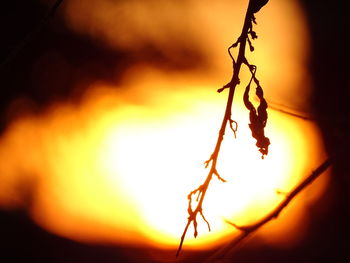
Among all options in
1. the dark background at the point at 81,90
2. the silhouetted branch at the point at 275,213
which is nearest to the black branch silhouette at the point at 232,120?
the silhouetted branch at the point at 275,213

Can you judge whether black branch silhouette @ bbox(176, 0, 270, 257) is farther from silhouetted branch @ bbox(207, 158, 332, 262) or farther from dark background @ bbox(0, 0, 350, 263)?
dark background @ bbox(0, 0, 350, 263)

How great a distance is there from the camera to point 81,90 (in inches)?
98.6

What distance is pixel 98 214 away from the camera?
274 centimetres

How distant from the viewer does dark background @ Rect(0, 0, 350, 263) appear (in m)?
2.32

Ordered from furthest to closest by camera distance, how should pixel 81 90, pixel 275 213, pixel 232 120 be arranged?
pixel 81 90, pixel 275 213, pixel 232 120

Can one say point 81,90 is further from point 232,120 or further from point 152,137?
point 232,120

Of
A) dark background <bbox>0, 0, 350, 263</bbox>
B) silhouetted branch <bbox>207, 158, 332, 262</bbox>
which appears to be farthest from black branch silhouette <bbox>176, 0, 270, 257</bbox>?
dark background <bbox>0, 0, 350, 263</bbox>

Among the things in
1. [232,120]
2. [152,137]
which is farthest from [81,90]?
[232,120]

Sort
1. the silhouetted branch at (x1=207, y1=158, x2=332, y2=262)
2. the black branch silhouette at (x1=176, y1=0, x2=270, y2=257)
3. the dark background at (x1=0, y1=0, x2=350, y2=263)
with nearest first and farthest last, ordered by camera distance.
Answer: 1. the black branch silhouette at (x1=176, y1=0, x2=270, y2=257)
2. the silhouetted branch at (x1=207, y1=158, x2=332, y2=262)
3. the dark background at (x1=0, y1=0, x2=350, y2=263)

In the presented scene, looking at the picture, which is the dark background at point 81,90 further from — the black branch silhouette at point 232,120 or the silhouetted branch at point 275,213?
the black branch silhouette at point 232,120

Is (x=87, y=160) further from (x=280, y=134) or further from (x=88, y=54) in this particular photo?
(x=280, y=134)

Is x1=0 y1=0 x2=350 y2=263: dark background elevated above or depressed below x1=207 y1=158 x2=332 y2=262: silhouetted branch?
above

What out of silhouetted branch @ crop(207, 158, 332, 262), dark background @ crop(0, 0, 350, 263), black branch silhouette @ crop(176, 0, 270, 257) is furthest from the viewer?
dark background @ crop(0, 0, 350, 263)

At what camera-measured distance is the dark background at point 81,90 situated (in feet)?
7.61
